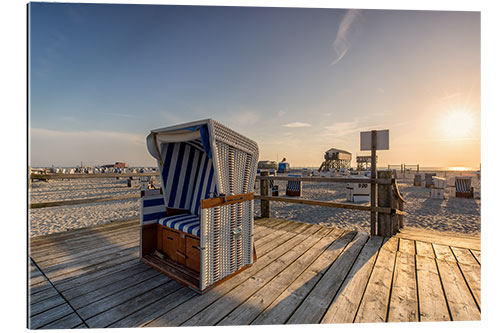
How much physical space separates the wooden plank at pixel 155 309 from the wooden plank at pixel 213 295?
6cm

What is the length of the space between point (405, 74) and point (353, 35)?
3.69 feet

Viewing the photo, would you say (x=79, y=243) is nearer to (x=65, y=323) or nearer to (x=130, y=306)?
(x=65, y=323)

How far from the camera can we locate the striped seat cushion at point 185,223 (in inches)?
95.8

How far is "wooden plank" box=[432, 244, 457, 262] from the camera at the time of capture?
294 cm

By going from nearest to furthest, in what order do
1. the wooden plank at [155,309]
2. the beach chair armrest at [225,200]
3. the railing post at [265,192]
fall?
the wooden plank at [155,309]
the beach chair armrest at [225,200]
the railing post at [265,192]

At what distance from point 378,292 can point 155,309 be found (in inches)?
88.6

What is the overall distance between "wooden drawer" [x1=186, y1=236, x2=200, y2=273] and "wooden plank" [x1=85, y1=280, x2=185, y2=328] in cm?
26

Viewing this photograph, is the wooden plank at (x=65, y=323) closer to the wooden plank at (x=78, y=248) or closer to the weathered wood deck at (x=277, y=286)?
the weathered wood deck at (x=277, y=286)

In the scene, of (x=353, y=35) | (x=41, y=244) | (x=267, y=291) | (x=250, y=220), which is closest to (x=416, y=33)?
(x=353, y=35)

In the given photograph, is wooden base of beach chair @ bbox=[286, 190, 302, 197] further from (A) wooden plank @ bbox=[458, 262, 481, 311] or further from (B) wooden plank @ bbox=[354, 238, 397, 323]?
(A) wooden plank @ bbox=[458, 262, 481, 311]

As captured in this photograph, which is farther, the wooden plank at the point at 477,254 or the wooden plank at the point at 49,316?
the wooden plank at the point at 477,254

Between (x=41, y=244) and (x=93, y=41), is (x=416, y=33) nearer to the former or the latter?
(x=93, y=41)

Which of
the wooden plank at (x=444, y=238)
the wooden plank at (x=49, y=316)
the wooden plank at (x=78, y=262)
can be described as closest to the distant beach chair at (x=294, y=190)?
the wooden plank at (x=444, y=238)

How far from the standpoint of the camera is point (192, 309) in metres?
1.88
